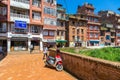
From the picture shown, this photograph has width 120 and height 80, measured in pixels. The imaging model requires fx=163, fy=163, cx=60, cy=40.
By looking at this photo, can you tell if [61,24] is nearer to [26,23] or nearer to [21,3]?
[26,23]

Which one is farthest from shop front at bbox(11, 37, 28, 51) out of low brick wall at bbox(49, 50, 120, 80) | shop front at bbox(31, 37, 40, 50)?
low brick wall at bbox(49, 50, 120, 80)

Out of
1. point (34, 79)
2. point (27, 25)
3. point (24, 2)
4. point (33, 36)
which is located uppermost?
point (24, 2)

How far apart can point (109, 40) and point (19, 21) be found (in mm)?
41774

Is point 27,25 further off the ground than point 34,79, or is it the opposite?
point 27,25

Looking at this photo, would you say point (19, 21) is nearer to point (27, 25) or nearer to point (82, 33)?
point (27, 25)

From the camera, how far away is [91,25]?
5988cm

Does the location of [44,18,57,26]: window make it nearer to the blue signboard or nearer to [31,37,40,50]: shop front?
[31,37,40,50]: shop front

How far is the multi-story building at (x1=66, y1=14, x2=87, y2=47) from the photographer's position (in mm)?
51781

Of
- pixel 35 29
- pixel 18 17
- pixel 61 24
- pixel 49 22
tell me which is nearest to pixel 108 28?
pixel 61 24

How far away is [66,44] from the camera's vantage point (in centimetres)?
5266

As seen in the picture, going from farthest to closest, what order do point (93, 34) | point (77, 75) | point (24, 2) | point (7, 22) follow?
1. point (93, 34)
2. point (24, 2)
3. point (7, 22)
4. point (77, 75)

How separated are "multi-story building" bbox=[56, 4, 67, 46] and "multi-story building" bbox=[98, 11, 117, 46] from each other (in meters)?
20.2

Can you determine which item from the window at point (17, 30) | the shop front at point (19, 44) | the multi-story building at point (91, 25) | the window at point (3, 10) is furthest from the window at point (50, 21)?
the multi-story building at point (91, 25)

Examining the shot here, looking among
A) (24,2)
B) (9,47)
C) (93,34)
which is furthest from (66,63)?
(93,34)
